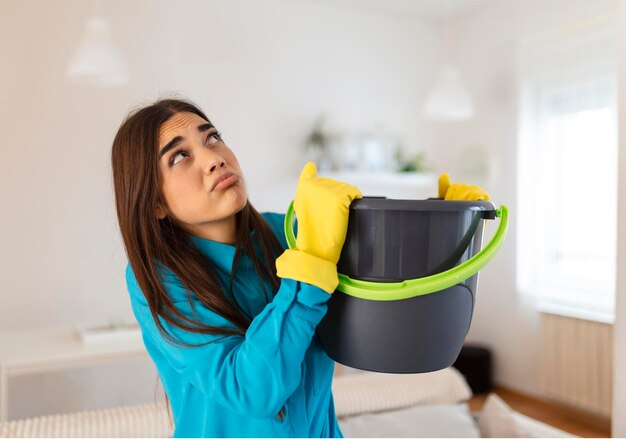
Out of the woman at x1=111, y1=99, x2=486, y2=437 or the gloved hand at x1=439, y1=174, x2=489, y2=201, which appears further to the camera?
the gloved hand at x1=439, y1=174, x2=489, y2=201

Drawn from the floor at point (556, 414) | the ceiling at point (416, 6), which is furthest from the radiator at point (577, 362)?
the ceiling at point (416, 6)

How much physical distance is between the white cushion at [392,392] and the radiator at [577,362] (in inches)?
62.5

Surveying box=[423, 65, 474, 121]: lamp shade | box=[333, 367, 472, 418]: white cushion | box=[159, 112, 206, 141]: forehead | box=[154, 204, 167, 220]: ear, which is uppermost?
box=[423, 65, 474, 121]: lamp shade

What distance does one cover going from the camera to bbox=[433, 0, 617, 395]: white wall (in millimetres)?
3863

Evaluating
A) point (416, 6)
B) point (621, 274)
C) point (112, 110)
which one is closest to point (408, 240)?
point (621, 274)

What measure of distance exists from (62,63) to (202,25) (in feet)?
2.77

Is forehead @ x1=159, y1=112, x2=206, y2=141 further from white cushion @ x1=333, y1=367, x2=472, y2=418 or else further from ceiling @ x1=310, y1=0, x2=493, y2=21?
ceiling @ x1=310, y1=0, x2=493, y2=21

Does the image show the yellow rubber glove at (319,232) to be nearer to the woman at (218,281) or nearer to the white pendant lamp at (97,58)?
the woman at (218,281)

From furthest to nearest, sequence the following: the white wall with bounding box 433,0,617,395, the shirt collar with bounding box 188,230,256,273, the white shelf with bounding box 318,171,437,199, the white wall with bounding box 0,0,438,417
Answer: the white shelf with bounding box 318,171,437,199, the white wall with bounding box 433,0,617,395, the white wall with bounding box 0,0,438,417, the shirt collar with bounding box 188,230,256,273

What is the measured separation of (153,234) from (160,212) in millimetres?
39

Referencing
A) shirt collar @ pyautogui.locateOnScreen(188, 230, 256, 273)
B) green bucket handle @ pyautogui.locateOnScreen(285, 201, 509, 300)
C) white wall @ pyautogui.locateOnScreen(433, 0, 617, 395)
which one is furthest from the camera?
white wall @ pyautogui.locateOnScreen(433, 0, 617, 395)

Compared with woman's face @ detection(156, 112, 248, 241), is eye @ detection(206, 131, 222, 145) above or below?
above

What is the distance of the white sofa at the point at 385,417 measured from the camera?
1.69 metres

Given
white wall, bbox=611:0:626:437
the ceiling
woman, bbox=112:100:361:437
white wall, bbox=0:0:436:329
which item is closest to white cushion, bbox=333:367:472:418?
woman, bbox=112:100:361:437
